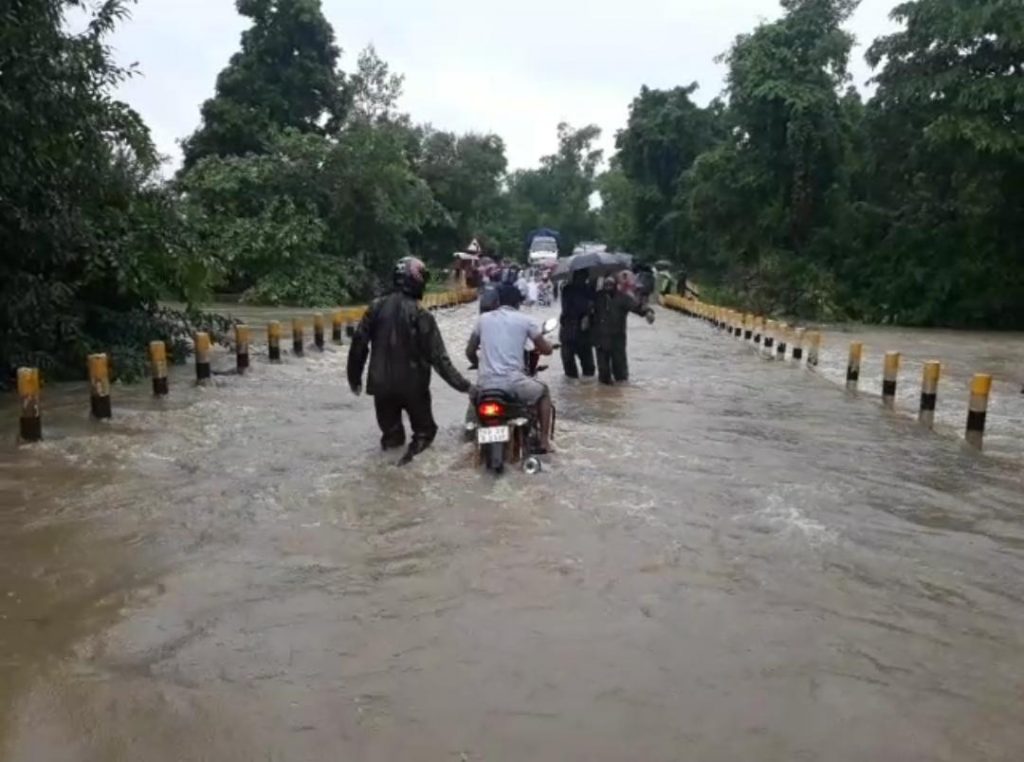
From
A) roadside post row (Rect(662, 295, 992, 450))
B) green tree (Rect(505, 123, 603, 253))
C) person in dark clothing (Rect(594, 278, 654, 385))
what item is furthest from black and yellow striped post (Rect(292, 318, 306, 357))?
green tree (Rect(505, 123, 603, 253))

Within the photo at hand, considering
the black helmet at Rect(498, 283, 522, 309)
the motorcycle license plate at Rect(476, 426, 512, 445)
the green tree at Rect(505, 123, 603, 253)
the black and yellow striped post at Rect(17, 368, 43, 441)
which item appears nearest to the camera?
the motorcycle license plate at Rect(476, 426, 512, 445)

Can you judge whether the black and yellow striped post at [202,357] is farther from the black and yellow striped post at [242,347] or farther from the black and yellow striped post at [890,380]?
the black and yellow striped post at [890,380]

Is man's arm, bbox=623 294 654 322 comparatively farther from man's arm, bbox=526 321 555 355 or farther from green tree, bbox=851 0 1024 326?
green tree, bbox=851 0 1024 326

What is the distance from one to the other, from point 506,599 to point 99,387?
6.76 m

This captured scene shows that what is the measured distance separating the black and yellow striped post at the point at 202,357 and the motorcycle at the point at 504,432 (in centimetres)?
683

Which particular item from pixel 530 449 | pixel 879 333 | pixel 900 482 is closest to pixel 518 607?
pixel 530 449

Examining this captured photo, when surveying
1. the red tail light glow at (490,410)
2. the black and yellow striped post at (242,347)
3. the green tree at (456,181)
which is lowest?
the black and yellow striped post at (242,347)

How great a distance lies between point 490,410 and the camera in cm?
848

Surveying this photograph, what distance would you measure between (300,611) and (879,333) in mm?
27327

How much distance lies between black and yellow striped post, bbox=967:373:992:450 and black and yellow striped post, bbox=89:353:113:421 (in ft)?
28.8

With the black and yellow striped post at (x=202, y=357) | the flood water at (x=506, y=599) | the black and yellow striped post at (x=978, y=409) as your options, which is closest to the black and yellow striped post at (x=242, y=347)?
the black and yellow striped post at (x=202, y=357)

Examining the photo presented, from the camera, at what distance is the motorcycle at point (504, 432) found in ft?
27.5

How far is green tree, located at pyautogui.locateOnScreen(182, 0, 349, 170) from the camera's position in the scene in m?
37.8

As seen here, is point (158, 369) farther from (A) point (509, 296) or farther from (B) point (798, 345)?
(B) point (798, 345)
